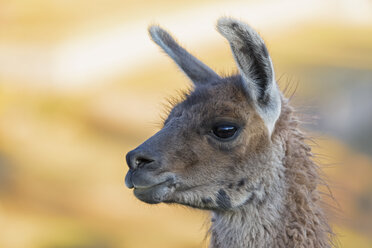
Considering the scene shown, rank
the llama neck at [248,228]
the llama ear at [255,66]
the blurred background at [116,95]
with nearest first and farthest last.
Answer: the llama ear at [255,66]
the llama neck at [248,228]
the blurred background at [116,95]

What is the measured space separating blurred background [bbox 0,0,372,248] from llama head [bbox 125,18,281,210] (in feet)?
21.9

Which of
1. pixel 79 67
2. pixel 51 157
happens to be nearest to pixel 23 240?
pixel 51 157

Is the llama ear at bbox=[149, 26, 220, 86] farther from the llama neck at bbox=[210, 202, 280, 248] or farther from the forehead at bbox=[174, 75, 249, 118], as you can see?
the llama neck at bbox=[210, 202, 280, 248]

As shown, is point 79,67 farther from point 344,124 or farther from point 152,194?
point 152,194

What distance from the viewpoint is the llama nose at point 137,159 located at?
359cm

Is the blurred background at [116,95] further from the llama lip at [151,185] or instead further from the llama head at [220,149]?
the llama lip at [151,185]

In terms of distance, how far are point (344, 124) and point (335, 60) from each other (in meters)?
2.02

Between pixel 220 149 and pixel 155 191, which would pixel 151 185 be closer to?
pixel 155 191

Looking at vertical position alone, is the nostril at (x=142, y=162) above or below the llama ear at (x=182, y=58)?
below

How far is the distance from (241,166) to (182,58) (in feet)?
3.54

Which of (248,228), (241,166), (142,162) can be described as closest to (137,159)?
(142,162)

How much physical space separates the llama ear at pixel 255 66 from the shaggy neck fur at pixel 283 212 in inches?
5.7

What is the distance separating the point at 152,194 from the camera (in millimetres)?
3623

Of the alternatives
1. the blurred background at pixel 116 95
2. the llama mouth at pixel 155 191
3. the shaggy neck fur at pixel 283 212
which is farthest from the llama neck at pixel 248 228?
the blurred background at pixel 116 95
